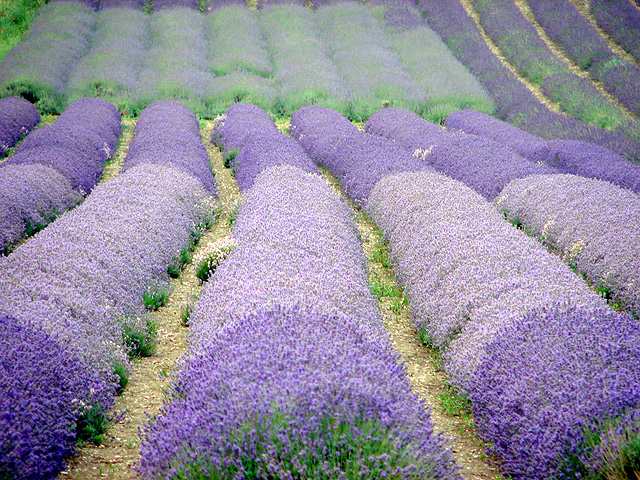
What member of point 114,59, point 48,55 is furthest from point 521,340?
point 48,55

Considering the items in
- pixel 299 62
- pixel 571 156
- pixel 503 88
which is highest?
pixel 503 88

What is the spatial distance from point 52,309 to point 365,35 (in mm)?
21613

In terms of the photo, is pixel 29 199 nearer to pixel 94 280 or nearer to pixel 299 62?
pixel 94 280

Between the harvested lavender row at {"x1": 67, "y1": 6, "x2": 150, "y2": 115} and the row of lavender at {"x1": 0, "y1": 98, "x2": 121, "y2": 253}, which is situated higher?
the row of lavender at {"x1": 0, "y1": 98, "x2": 121, "y2": 253}

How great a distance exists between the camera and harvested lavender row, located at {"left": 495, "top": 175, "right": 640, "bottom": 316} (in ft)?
16.3

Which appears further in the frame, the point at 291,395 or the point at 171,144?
the point at 171,144

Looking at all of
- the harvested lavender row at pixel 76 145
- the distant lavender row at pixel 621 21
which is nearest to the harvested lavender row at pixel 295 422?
the harvested lavender row at pixel 76 145

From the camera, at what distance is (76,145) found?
9.38 m

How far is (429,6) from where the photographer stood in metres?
26.0

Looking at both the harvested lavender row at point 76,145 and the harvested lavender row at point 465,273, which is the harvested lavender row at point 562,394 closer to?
the harvested lavender row at point 465,273

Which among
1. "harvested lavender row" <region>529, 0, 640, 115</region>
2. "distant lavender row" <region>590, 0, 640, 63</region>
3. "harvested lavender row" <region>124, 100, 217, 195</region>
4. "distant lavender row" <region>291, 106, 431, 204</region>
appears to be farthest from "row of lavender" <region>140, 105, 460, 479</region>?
"distant lavender row" <region>590, 0, 640, 63</region>

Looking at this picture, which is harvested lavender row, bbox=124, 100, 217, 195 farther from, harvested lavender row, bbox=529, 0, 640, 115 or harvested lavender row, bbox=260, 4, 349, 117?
harvested lavender row, bbox=529, 0, 640, 115

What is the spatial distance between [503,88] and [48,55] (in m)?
16.6

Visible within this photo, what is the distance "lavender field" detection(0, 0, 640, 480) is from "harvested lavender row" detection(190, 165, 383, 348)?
0.09 ft
